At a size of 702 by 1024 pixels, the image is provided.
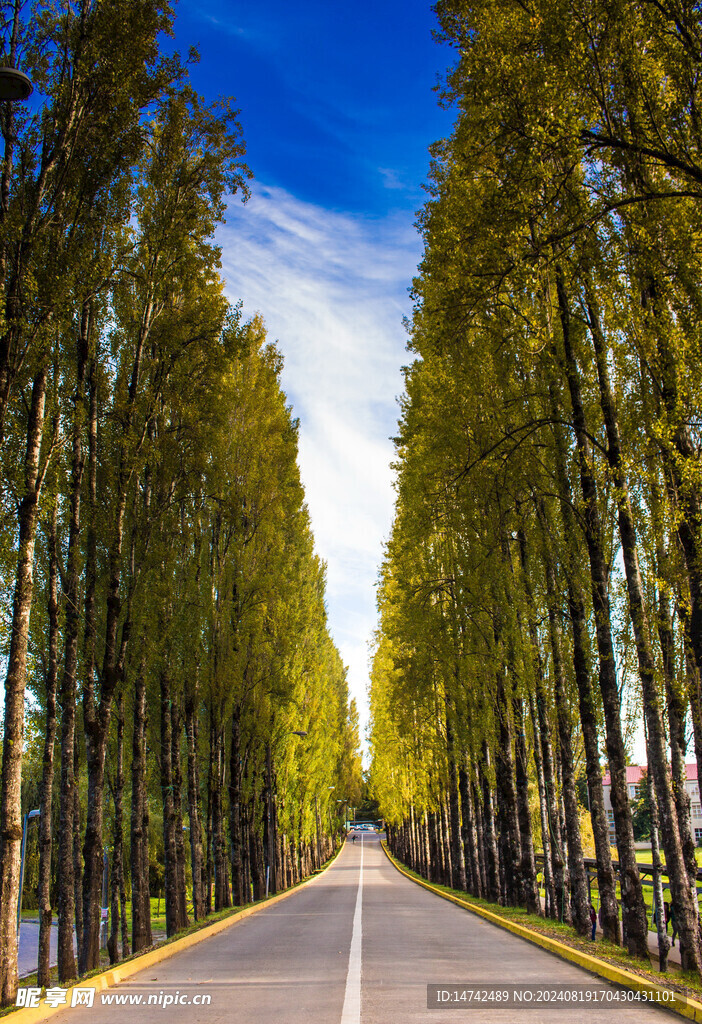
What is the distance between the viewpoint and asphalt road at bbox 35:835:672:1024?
248 inches

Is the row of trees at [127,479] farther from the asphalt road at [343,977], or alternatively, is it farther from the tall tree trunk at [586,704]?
the tall tree trunk at [586,704]

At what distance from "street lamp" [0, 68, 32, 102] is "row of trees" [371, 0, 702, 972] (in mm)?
4697

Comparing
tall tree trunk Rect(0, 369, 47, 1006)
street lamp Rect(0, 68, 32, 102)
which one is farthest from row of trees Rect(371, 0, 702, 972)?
tall tree trunk Rect(0, 369, 47, 1006)

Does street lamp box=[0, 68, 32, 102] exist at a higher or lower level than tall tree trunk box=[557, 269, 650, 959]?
higher

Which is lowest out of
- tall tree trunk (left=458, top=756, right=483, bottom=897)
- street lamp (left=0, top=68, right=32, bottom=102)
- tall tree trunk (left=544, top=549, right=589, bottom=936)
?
tall tree trunk (left=458, top=756, right=483, bottom=897)

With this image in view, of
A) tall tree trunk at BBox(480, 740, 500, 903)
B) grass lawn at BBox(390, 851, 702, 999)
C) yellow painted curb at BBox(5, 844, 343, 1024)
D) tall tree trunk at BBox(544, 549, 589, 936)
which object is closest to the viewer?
yellow painted curb at BBox(5, 844, 343, 1024)

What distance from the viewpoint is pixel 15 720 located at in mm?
8672

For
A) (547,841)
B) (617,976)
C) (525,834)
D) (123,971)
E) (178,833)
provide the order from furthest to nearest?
(547,841), (178,833), (525,834), (123,971), (617,976)

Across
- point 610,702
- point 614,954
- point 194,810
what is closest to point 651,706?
point 610,702

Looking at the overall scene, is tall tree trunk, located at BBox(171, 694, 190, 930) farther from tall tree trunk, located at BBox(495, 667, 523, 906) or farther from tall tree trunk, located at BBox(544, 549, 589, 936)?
tall tree trunk, located at BBox(544, 549, 589, 936)

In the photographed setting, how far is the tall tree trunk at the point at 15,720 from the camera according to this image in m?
7.96

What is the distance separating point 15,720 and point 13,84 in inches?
265

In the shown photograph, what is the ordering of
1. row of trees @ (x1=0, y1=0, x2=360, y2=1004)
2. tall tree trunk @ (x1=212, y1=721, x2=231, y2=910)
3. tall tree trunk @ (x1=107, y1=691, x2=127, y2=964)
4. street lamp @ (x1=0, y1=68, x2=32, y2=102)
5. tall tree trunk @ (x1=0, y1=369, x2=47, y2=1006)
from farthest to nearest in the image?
tall tree trunk @ (x1=212, y1=721, x2=231, y2=910) → tall tree trunk @ (x1=107, y1=691, x2=127, y2=964) → row of trees @ (x1=0, y1=0, x2=360, y2=1004) → tall tree trunk @ (x1=0, y1=369, x2=47, y2=1006) → street lamp @ (x1=0, y1=68, x2=32, y2=102)

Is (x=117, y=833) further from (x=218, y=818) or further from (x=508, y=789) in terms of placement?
(x=508, y=789)
